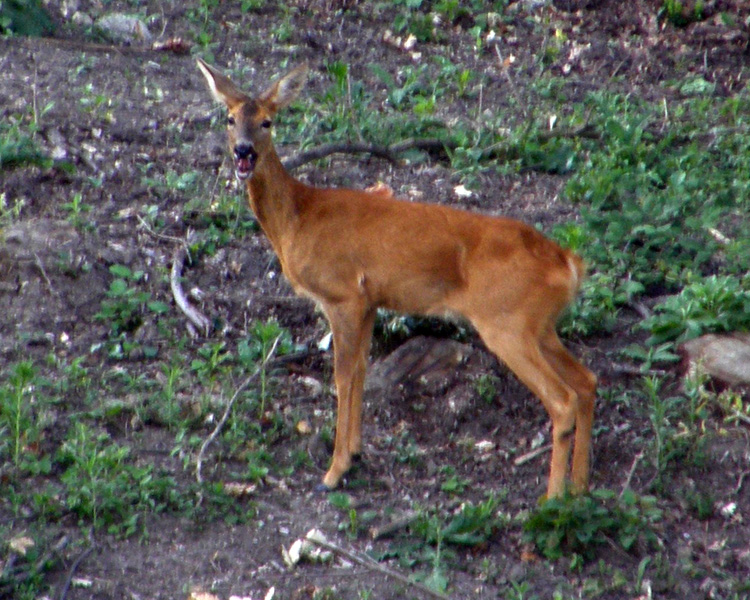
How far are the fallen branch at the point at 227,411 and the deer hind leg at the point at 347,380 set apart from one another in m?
0.49

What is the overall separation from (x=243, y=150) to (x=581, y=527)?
102 inches

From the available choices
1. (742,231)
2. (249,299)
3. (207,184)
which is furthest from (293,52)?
(742,231)

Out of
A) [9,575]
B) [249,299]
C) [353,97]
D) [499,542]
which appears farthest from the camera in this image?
[353,97]

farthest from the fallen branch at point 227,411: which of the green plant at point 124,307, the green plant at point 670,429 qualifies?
the green plant at point 670,429

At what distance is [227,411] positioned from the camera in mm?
6113

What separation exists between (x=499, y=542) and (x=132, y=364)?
242 centimetres

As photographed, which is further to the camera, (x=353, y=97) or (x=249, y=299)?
(x=353, y=97)

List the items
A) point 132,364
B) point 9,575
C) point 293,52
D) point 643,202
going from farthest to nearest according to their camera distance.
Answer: point 293,52 < point 643,202 < point 132,364 < point 9,575

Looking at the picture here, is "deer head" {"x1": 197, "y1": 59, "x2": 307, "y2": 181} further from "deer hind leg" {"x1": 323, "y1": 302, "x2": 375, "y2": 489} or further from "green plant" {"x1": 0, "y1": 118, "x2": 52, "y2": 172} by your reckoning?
"green plant" {"x1": 0, "y1": 118, "x2": 52, "y2": 172}

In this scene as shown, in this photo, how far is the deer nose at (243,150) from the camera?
6.22 m

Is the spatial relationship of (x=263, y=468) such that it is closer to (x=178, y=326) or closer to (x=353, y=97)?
(x=178, y=326)

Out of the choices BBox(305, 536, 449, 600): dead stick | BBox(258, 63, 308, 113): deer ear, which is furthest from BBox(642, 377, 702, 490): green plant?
BBox(258, 63, 308, 113): deer ear

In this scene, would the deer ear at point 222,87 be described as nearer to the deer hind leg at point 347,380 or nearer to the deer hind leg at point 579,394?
the deer hind leg at point 347,380

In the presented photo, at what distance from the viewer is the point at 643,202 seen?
788cm
